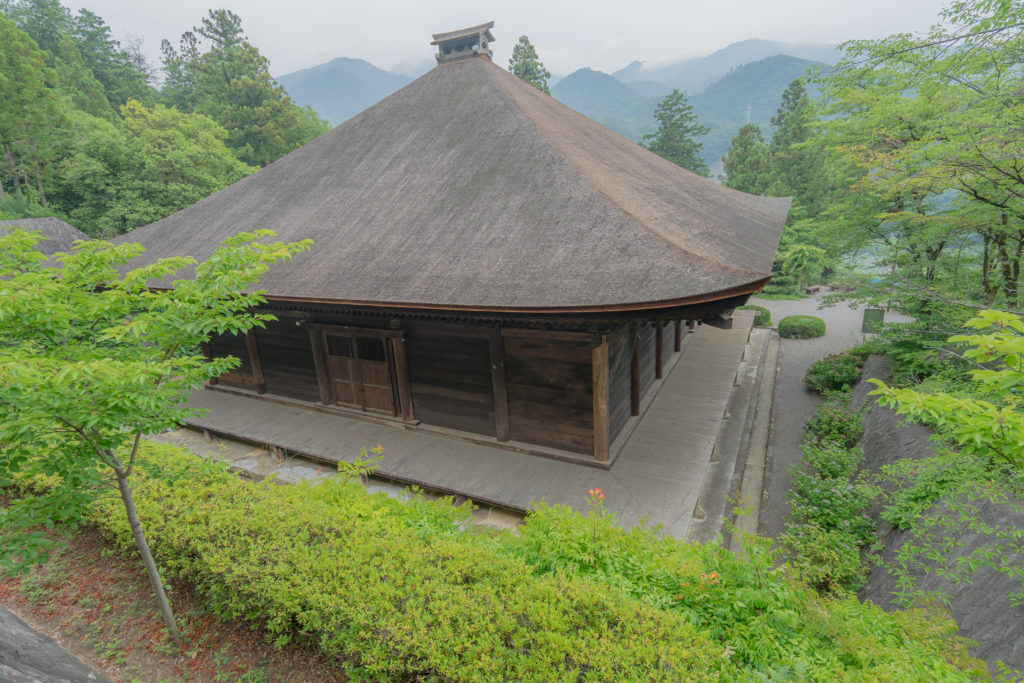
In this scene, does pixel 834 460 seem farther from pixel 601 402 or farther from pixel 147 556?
pixel 147 556

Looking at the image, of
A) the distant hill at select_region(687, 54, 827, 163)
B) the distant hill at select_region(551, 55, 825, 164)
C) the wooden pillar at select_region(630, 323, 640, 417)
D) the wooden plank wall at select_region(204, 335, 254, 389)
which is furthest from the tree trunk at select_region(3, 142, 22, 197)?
the distant hill at select_region(687, 54, 827, 163)

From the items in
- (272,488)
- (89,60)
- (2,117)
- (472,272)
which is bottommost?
(272,488)

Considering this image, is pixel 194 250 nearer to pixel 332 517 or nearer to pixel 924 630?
pixel 332 517

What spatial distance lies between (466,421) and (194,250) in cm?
807

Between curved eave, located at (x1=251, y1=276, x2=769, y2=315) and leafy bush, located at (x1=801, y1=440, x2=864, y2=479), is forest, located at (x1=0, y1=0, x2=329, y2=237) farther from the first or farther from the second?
leafy bush, located at (x1=801, y1=440, x2=864, y2=479)

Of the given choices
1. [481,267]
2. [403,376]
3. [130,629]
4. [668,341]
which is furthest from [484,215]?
[130,629]

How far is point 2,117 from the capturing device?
2377cm

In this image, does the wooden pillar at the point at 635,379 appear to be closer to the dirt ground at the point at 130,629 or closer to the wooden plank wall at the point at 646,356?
the wooden plank wall at the point at 646,356

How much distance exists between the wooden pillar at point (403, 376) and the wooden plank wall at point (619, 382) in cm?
395

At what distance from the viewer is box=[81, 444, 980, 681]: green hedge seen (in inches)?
120

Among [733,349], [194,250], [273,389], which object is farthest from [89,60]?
[733,349]

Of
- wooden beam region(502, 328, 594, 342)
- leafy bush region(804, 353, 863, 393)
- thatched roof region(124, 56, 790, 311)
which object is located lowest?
leafy bush region(804, 353, 863, 393)

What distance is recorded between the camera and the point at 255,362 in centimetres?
1071

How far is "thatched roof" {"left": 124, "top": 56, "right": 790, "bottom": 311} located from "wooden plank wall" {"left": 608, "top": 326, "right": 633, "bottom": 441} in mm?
1609
